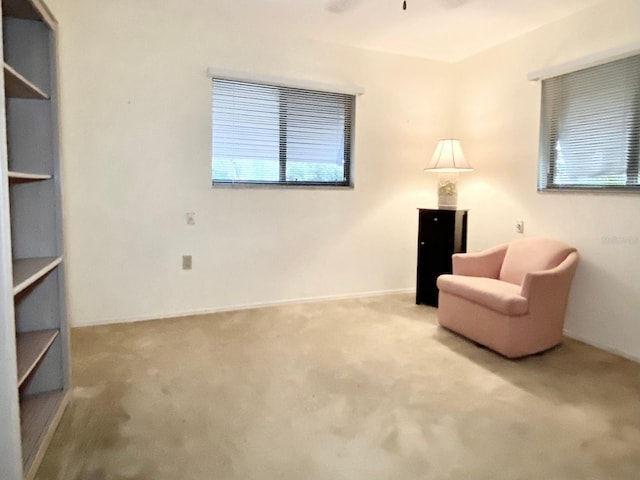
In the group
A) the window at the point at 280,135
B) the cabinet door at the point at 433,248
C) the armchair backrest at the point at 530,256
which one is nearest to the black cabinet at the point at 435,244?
the cabinet door at the point at 433,248

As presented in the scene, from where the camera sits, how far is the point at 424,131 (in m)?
4.51

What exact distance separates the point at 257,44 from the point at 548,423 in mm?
3402

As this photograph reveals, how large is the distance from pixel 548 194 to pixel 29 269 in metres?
3.46

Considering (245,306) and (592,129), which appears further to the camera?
(245,306)

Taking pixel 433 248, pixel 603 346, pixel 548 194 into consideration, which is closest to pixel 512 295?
pixel 603 346

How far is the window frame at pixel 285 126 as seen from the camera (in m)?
3.70

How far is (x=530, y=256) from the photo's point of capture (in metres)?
3.26

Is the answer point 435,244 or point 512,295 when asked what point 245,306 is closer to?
point 435,244

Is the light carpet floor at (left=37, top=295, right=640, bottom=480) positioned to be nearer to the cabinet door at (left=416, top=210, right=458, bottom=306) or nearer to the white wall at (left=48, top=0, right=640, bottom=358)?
the white wall at (left=48, top=0, right=640, bottom=358)

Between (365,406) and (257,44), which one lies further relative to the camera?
(257,44)

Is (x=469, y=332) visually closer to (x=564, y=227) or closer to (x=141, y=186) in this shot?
(x=564, y=227)

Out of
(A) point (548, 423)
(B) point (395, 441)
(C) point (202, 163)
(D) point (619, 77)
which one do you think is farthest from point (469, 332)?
(C) point (202, 163)

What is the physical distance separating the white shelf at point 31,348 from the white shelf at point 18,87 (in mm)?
1085

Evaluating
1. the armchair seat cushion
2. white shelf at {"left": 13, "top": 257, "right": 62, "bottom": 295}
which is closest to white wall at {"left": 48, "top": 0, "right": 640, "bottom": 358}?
the armchair seat cushion
